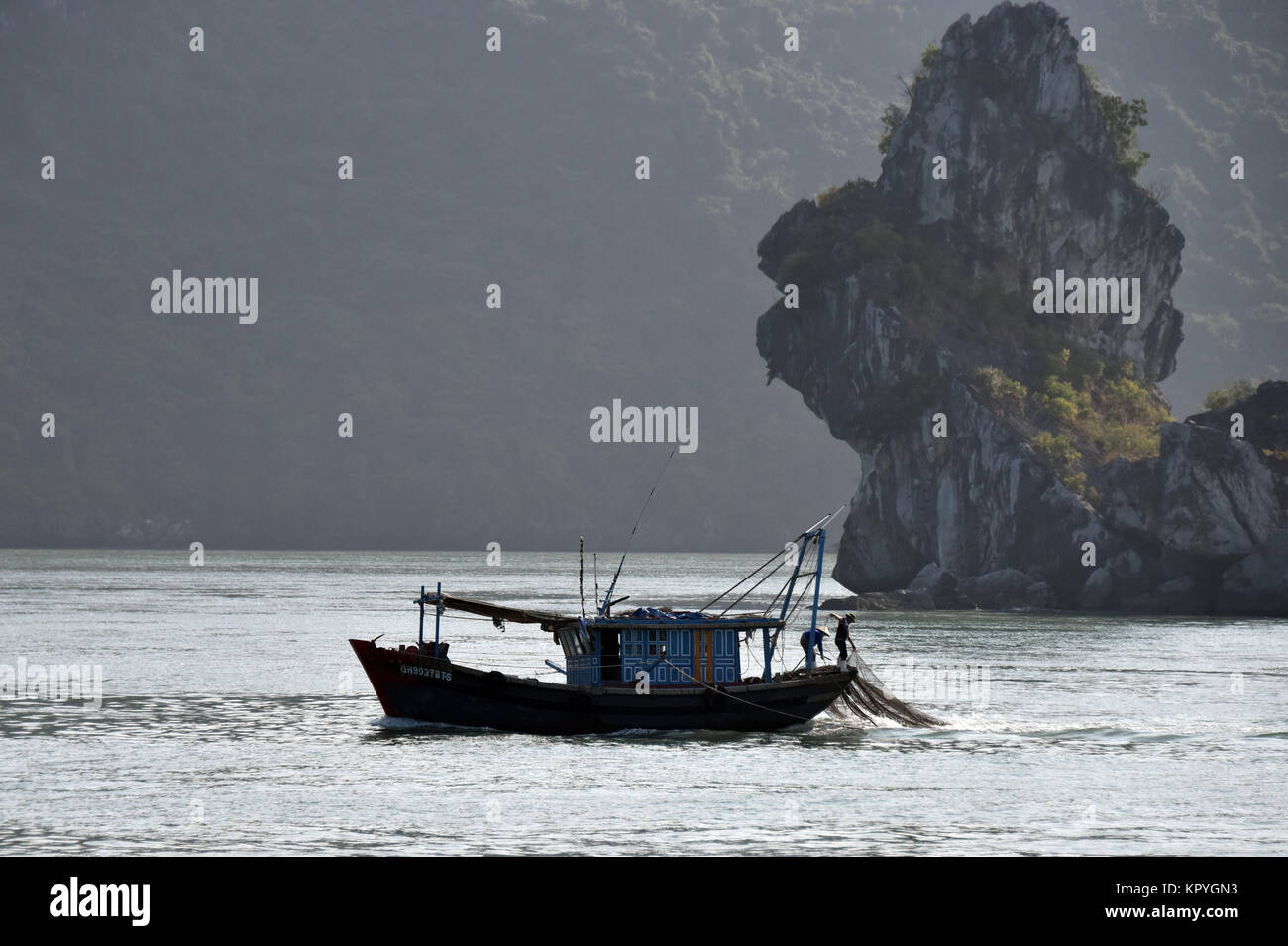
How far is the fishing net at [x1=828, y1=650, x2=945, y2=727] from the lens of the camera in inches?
1623

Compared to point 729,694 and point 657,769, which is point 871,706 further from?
point 657,769

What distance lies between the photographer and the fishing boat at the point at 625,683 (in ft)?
127

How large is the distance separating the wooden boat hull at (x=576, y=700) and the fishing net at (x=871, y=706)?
1.05m

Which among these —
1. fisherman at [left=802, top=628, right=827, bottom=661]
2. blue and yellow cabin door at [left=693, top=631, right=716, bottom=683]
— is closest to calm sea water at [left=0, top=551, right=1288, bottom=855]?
blue and yellow cabin door at [left=693, top=631, right=716, bottom=683]

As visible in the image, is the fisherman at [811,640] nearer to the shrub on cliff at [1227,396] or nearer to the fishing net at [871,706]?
the fishing net at [871,706]

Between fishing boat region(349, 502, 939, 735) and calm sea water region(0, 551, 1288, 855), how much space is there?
22.7 inches

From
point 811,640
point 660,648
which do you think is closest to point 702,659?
point 660,648

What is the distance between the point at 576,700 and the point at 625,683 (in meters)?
1.38

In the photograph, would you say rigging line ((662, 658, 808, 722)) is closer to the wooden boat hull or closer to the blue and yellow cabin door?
the wooden boat hull

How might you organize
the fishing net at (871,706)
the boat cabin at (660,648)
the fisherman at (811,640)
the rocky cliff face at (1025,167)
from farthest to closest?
the rocky cliff face at (1025,167) < the fishing net at (871,706) < the fisherman at (811,640) < the boat cabin at (660,648)

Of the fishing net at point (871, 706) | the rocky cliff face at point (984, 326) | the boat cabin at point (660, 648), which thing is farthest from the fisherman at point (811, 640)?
the rocky cliff face at point (984, 326)
